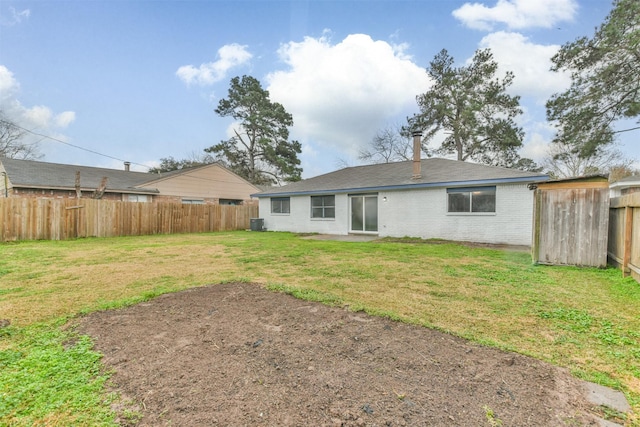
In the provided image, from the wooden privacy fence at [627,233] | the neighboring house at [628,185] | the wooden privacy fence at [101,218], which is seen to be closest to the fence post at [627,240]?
the wooden privacy fence at [627,233]

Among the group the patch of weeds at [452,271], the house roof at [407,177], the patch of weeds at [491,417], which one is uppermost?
the house roof at [407,177]

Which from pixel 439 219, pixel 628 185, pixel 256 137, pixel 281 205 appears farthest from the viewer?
pixel 256 137

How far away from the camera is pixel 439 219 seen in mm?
11133

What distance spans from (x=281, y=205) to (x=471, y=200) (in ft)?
32.2

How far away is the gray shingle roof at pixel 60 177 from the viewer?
51.7ft

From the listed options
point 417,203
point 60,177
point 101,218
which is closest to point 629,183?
point 417,203

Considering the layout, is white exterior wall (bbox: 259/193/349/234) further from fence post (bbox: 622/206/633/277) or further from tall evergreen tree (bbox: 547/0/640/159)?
tall evergreen tree (bbox: 547/0/640/159)

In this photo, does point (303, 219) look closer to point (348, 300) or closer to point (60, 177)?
point (348, 300)

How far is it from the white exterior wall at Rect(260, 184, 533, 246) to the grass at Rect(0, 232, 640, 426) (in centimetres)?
236

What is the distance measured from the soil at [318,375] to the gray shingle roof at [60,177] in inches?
725

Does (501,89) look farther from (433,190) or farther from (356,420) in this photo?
(356,420)

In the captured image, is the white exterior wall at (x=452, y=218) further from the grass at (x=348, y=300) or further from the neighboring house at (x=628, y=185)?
the neighboring house at (x=628, y=185)

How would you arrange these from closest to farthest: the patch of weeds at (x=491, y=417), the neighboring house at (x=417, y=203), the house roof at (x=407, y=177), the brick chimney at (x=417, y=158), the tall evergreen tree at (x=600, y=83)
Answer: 1. the patch of weeds at (x=491, y=417)
2. the neighboring house at (x=417, y=203)
3. the house roof at (x=407, y=177)
4. the tall evergreen tree at (x=600, y=83)
5. the brick chimney at (x=417, y=158)

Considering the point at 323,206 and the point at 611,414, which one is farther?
the point at 323,206
